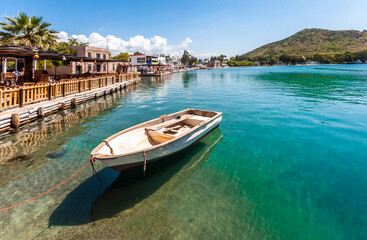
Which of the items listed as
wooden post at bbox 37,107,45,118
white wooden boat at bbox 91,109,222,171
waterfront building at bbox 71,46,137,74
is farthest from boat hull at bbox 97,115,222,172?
waterfront building at bbox 71,46,137,74

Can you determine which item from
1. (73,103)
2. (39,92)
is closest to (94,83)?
(73,103)

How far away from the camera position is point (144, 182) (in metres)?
7.04

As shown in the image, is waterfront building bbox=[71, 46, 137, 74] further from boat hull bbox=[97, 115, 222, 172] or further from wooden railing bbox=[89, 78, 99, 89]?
boat hull bbox=[97, 115, 222, 172]

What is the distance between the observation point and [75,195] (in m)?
6.23

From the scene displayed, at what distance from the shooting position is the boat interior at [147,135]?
23.0 feet

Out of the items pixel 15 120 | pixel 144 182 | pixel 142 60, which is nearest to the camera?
pixel 144 182

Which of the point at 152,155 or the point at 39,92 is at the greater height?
the point at 39,92

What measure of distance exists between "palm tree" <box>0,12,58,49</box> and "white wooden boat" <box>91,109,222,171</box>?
29.0m

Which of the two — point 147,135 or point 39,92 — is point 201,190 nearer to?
point 147,135

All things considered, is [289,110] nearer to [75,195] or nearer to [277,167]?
[277,167]

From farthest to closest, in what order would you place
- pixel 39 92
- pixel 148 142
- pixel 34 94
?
pixel 39 92 < pixel 34 94 < pixel 148 142

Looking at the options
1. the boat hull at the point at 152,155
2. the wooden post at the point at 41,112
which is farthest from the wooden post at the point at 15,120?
the boat hull at the point at 152,155

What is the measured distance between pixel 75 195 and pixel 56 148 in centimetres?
448

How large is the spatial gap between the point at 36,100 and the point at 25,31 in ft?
66.4
